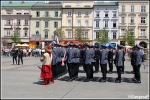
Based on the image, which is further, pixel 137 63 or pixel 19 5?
pixel 19 5

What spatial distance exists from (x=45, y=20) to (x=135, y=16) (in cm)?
2309

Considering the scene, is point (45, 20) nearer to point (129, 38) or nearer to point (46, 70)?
point (129, 38)

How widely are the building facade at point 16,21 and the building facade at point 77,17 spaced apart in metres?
9.77

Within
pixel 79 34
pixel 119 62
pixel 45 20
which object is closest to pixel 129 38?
pixel 79 34

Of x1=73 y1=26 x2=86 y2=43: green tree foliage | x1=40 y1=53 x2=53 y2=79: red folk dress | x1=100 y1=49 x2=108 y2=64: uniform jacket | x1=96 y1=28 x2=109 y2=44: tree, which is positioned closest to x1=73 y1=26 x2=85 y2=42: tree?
x1=73 y1=26 x2=86 y2=43: green tree foliage

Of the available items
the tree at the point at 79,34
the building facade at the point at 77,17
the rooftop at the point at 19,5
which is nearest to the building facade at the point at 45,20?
the building facade at the point at 77,17

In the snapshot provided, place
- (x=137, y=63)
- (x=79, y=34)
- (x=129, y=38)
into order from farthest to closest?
(x=79, y=34)
(x=129, y=38)
(x=137, y=63)

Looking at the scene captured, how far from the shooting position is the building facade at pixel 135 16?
68.1 m

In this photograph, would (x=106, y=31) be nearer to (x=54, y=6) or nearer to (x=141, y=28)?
(x=141, y=28)

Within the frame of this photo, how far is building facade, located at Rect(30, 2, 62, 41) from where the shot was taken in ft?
233

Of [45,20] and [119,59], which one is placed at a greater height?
[45,20]

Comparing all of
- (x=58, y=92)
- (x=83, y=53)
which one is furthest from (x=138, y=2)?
(x=58, y=92)

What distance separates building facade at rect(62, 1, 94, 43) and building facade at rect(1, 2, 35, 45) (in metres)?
9.77

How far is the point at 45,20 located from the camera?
236 ft
